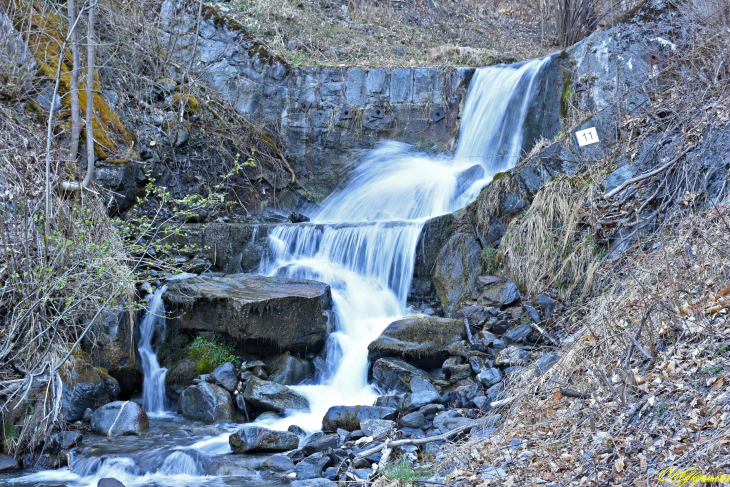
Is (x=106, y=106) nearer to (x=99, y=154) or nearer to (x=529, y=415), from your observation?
(x=99, y=154)

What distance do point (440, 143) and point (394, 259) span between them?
3.53m

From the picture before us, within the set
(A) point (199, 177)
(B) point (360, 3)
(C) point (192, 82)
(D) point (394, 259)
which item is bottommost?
(D) point (394, 259)

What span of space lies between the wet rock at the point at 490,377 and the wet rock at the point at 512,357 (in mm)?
153

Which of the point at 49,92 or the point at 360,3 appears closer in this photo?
the point at 49,92

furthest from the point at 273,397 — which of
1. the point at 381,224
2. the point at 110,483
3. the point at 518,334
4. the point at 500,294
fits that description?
the point at 381,224

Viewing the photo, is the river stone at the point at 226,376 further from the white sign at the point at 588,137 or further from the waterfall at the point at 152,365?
the white sign at the point at 588,137

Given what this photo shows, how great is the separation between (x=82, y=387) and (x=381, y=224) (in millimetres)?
4160

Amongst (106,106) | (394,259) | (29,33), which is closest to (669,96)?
(394,259)

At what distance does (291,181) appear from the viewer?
10336mm

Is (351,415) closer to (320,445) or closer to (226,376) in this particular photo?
(320,445)

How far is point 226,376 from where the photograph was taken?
6016mm

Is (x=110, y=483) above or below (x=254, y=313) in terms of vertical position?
below

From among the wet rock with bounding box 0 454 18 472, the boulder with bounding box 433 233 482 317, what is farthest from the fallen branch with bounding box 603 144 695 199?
the wet rock with bounding box 0 454 18 472

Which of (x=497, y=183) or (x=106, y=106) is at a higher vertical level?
(x=106, y=106)
